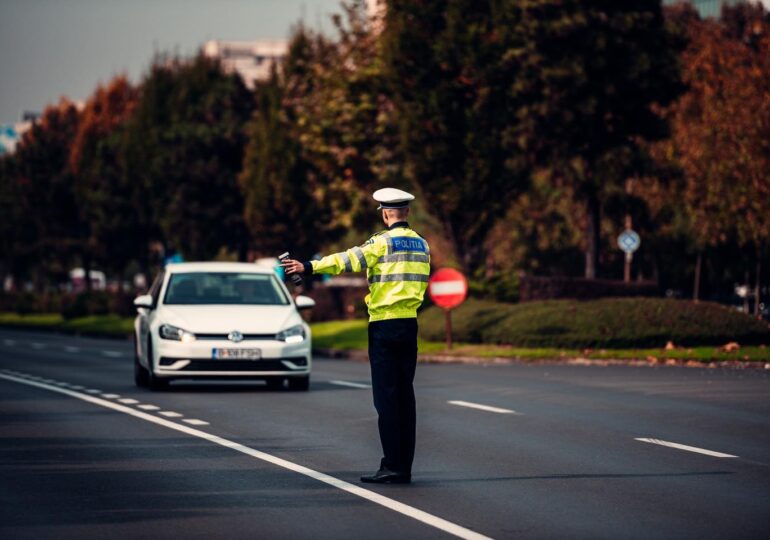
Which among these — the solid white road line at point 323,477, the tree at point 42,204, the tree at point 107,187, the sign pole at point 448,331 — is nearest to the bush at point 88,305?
the tree at point 107,187

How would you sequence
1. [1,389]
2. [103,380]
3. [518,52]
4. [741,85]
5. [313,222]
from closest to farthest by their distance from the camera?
[1,389] < [103,380] < [518,52] < [741,85] < [313,222]

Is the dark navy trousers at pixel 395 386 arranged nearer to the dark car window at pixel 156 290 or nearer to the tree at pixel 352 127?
the dark car window at pixel 156 290

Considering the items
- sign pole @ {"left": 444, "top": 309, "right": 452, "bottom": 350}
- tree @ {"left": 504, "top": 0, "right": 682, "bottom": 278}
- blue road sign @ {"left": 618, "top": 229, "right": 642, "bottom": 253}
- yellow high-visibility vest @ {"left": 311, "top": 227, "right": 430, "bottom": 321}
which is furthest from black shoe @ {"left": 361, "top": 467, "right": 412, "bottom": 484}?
blue road sign @ {"left": 618, "top": 229, "right": 642, "bottom": 253}

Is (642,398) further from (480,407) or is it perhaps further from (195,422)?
(195,422)

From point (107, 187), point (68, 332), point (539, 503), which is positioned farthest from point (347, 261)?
point (107, 187)

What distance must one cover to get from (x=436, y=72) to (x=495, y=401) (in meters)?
24.6

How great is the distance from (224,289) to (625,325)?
10408mm

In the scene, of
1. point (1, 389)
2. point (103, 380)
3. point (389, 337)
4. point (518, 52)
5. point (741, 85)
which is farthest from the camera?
point (741, 85)

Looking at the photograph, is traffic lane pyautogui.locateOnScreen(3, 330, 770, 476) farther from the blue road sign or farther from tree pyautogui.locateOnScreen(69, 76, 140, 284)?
tree pyautogui.locateOnScreen(69, 76, 140, 284)

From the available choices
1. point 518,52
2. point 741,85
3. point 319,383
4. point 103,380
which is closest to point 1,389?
point 103,380

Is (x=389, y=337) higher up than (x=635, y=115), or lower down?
lower down

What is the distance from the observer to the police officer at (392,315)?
11164 millimetres

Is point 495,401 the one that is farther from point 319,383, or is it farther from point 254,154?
point 254,154

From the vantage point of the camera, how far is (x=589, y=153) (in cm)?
4262
